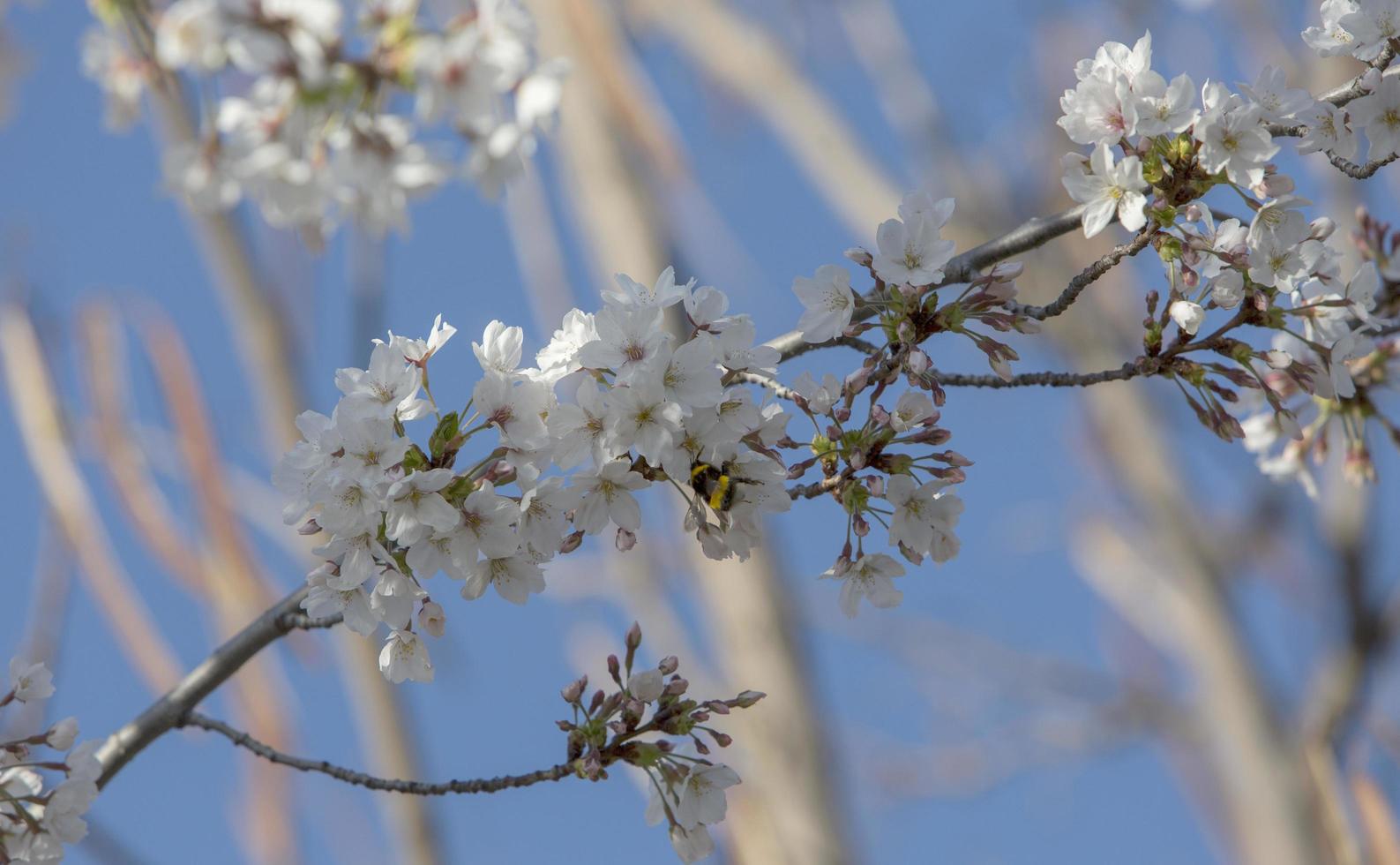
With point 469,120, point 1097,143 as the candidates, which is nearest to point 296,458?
point 1097,143

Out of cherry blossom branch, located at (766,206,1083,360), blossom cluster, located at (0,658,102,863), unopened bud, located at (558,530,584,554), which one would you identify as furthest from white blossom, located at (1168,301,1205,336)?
blossom cluster, located at (0,658,102,863)

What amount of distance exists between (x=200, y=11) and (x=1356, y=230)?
190cm

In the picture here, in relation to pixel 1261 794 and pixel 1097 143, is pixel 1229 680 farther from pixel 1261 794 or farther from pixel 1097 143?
pixel 1097 143

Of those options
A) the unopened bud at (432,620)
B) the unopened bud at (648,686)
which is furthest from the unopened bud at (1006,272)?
the unopened bud at (432,620)

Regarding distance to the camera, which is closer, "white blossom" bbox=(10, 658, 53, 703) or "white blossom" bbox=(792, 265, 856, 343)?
"white blossom" bbox=(792, 265, 856, 343)

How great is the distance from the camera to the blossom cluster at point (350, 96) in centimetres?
212

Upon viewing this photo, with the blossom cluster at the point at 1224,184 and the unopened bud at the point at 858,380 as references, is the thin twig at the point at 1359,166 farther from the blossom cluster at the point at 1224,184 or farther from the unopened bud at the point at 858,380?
the unopened bud at the point at 858,380

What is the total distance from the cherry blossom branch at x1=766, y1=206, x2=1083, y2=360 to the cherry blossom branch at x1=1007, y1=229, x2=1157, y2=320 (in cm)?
5

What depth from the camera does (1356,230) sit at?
1.57 meters

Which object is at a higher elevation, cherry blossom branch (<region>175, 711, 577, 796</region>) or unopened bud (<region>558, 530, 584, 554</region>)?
unopened bud (<region>558, 530, 584, 554</region>)

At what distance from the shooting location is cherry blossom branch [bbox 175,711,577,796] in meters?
1.25

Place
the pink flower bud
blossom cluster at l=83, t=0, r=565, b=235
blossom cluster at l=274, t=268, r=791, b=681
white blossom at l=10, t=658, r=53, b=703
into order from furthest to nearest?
blossom cluster at l=83, t=0, r=565, b=235 < white blossom at l=10, t=658, r=53, b=703 < the pink flower bud < blossom cluster at l=274, t=268, r=791, b=681

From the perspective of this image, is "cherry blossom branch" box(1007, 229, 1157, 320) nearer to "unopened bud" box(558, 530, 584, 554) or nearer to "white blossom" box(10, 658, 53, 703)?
"unopened bud" box(558, 530, 584, 554)

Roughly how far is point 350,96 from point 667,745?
140 centimetres
